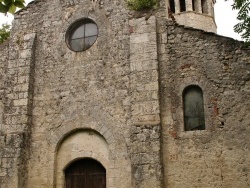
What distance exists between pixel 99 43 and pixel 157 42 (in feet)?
5.67

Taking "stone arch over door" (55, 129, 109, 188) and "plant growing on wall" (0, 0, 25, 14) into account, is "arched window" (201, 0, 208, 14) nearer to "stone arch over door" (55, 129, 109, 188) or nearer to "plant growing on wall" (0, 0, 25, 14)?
"stone arch over door" (55, 129, 109, 188)

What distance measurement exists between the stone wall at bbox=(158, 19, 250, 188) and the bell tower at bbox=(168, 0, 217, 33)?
13.7 m

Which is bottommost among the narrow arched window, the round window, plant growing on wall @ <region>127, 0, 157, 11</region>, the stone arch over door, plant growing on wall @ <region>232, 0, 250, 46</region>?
A: the stone arch over door

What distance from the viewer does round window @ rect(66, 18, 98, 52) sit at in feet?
33.5

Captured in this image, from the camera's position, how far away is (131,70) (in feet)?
30.0

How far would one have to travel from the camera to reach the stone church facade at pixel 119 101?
8.17 meters

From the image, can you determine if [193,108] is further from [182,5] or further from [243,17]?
[182,5]

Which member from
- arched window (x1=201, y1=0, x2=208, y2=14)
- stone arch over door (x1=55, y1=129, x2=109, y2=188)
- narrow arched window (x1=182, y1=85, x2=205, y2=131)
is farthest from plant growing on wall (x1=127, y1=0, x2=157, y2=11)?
arched window (x1=201, y1=0, x2=208, y2=14)

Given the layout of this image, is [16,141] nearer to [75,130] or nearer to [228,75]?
[75,130]

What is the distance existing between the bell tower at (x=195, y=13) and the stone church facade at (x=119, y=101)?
42.7 feet

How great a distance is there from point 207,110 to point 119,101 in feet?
7.48

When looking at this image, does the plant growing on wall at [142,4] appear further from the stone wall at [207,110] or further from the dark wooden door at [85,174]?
the dark wooden door at [85,174]

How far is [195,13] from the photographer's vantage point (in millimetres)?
22875

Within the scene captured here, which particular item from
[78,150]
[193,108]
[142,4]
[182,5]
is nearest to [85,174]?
[78,150]
